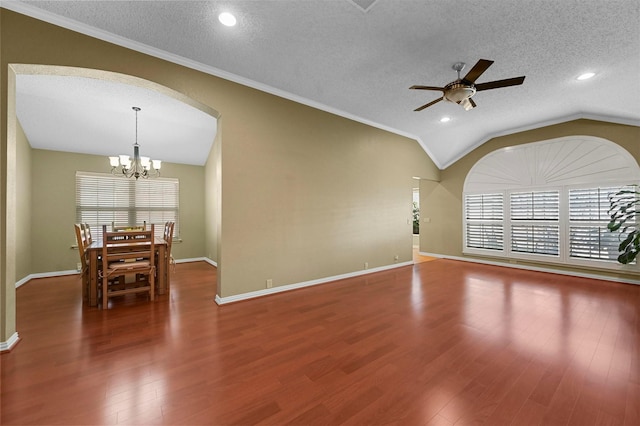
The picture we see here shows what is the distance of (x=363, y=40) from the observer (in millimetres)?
2691

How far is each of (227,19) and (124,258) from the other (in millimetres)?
3211

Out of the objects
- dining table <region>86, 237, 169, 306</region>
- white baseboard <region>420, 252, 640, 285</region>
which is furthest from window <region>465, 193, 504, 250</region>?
dining table <region>86, 237, 169, 306</region>

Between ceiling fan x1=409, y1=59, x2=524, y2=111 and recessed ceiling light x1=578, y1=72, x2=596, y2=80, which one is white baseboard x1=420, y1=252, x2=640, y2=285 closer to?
recessed ceiling light x1=578, y1=72, x2=596, y2=80

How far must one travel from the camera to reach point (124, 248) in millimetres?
3412

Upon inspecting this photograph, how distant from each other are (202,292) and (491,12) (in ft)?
16.0

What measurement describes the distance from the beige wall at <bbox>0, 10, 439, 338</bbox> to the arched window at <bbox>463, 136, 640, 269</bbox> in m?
2.60

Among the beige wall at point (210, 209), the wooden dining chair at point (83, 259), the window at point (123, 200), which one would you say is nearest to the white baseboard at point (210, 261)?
the beige wall at point (210, 209)

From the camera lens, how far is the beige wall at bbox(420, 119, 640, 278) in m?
4.52

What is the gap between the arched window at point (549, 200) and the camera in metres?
4.55

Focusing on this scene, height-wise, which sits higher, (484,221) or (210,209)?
(210,209)

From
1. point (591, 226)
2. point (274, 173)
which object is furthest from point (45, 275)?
point (591, 226)

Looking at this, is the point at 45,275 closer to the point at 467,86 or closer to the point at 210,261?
the point at 210,261

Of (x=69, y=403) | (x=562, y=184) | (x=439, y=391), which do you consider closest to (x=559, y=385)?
(x=439, y=391)

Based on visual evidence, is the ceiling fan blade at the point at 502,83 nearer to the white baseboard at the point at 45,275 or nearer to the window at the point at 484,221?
the window at the point at 484,221
